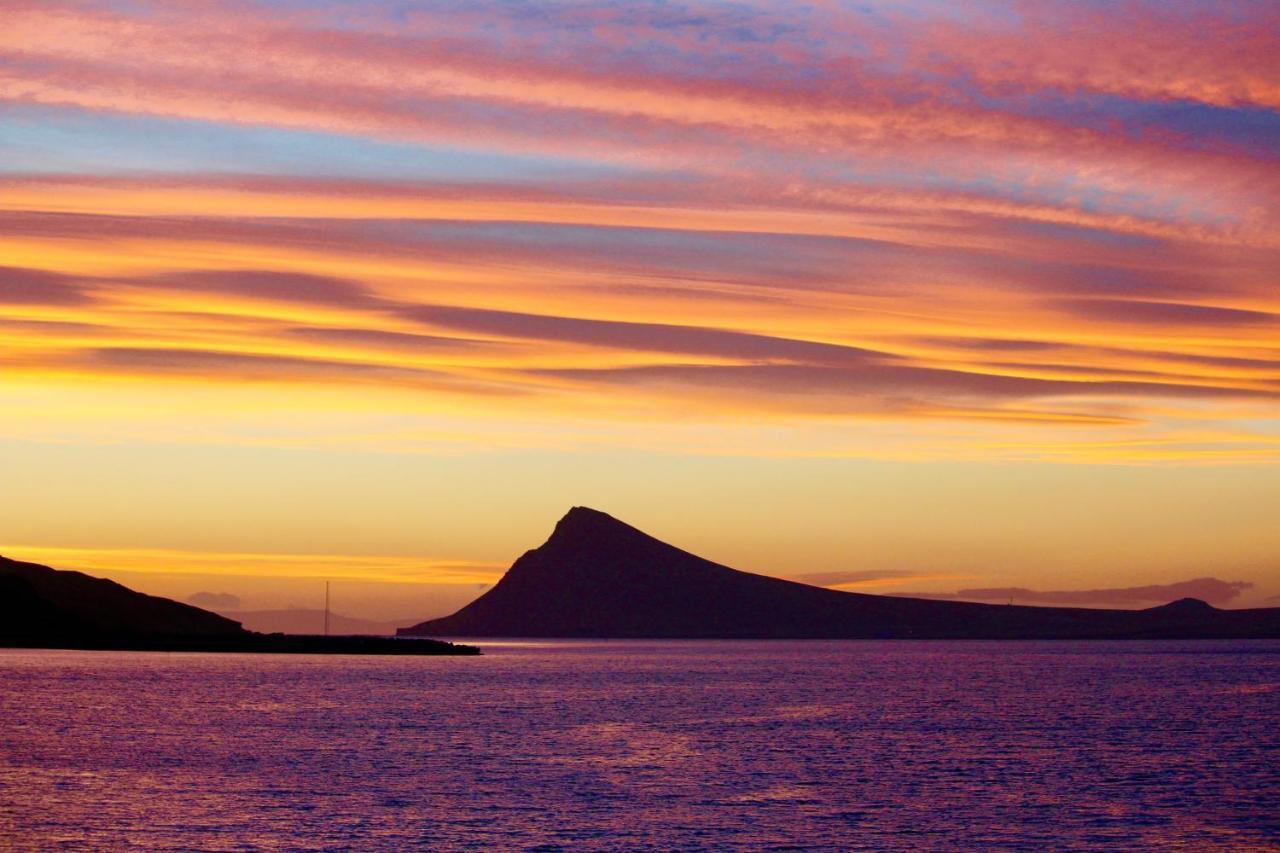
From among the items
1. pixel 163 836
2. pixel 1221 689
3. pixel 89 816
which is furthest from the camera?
pixel 1221 689

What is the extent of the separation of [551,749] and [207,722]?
32.6 meters

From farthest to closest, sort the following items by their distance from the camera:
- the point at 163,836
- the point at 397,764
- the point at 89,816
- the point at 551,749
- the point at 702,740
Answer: the point at 702,740
the point at 551,749
the point at 397,764
the point at 89,816
the point at 163,836

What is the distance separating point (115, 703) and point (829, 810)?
276ft

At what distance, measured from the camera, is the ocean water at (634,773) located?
176ft

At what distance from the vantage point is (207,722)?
106562 mm

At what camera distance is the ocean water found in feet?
176

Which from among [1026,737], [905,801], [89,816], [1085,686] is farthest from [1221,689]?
[89,816]

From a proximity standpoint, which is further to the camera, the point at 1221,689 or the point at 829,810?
the point at 1221,689

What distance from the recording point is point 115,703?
420 feet

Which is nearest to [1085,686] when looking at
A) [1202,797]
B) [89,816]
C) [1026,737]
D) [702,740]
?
[1026,737]

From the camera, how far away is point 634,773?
73000 mm

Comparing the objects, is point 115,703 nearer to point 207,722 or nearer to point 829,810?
point 207,722

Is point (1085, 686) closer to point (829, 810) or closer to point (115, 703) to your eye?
point (115, 703)

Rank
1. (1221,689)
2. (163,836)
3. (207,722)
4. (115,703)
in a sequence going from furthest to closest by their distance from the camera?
(1221,689) < (115,703) < (207,722) < (163,836)
